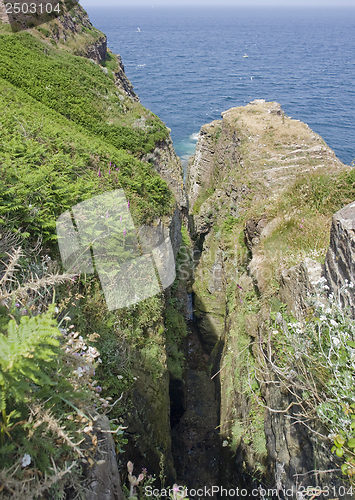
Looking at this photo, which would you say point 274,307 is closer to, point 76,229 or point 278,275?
point 278,275

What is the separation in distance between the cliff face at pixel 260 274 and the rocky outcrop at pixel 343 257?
5 cm

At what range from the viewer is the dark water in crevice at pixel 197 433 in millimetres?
10383

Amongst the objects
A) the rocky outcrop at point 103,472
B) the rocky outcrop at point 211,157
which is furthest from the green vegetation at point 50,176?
the rocky outcrop at point 211,157

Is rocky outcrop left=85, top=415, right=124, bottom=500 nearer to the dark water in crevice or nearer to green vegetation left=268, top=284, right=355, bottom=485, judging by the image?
green vegetation left=268, top=284, right=355, bottom=485

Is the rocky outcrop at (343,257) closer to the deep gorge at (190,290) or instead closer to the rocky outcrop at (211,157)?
the deep gorge at (190,290)

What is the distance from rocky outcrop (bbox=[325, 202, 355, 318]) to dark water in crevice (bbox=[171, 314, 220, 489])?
6.90 metres

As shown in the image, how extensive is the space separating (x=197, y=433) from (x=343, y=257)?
10.5 metres

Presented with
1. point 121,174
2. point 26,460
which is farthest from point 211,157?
point 26,460

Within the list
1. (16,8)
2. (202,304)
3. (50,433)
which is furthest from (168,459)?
(16,8)

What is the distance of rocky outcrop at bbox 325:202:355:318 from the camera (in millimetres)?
4266

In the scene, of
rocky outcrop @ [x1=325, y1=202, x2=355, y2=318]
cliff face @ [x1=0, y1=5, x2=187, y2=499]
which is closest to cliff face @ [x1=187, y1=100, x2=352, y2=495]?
rocky outcrop @ [x1=325, y1=202, x2=355, y2=318]

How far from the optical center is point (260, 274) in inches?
341

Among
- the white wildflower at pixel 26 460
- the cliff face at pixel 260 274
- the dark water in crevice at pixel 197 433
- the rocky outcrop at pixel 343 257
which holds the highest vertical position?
the rocky outcrop at pixel 343 257

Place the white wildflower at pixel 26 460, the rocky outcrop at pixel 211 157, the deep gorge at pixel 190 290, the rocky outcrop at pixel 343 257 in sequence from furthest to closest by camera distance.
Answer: the rocky outcrop at pixel 211 157, the deep gorge at pixel 190 290, the rocky outcrop at pixel 343 257, the white wildflower at pixel 26 460
